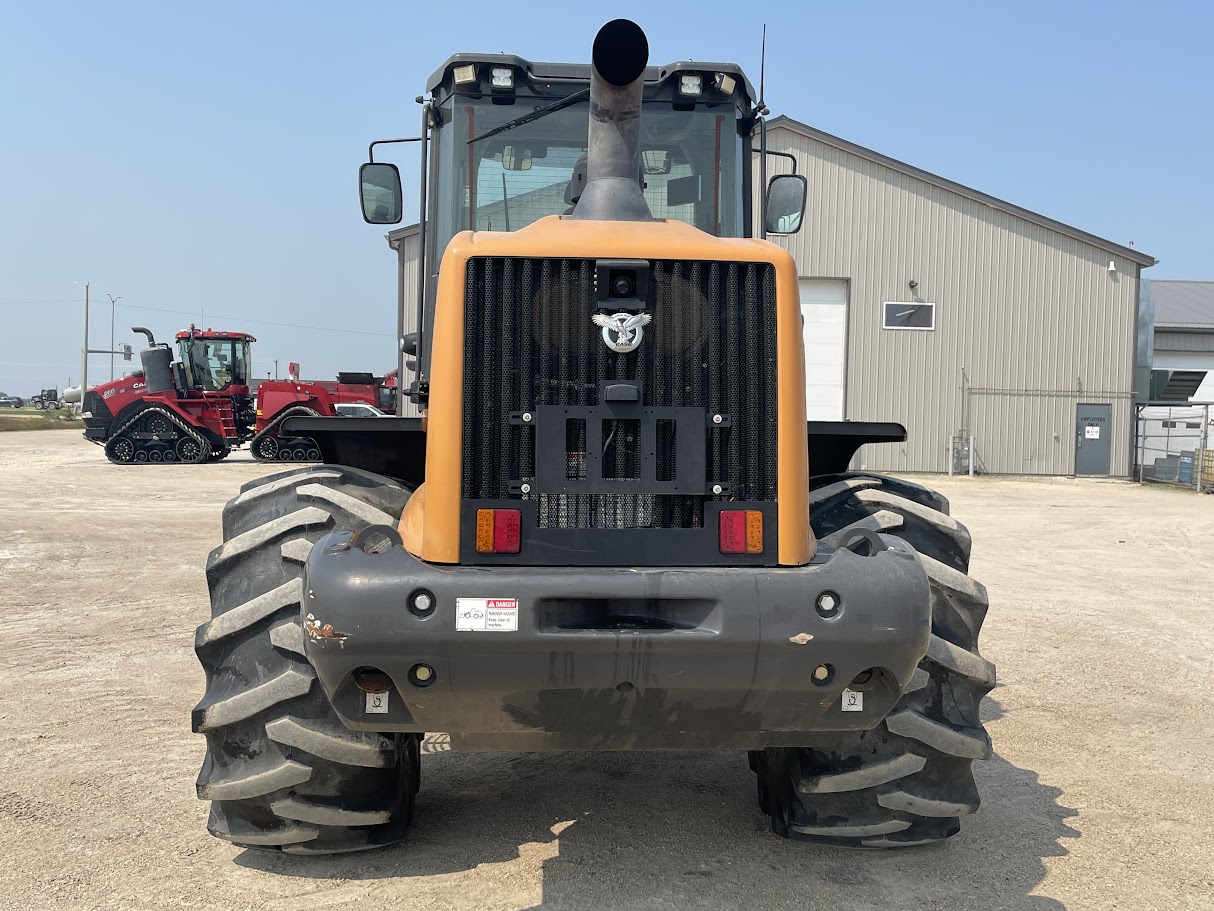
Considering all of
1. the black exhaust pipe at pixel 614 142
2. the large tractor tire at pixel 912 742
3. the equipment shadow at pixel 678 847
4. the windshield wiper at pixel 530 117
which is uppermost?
the windshield wiper at pixel 530 117

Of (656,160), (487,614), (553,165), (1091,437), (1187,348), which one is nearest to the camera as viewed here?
(487,614)

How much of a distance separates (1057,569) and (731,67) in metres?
7.73

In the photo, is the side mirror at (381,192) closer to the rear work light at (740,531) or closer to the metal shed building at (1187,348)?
the rear work light at (740,531)

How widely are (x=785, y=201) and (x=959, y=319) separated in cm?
2246

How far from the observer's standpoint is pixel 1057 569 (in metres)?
10.9

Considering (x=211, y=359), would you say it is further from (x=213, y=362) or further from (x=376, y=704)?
(x=376, y=704)

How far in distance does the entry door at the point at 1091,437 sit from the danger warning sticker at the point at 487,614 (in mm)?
25955

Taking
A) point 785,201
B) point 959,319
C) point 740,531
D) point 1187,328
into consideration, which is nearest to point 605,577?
point 740,531

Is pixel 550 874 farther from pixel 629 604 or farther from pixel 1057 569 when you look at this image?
pixel 1057 569

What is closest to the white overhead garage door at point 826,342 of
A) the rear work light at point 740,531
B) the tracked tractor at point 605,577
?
the tracked tractor at point 605,577

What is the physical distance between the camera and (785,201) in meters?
4.92

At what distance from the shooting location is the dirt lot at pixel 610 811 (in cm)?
349

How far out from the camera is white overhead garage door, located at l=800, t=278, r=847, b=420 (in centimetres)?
2567

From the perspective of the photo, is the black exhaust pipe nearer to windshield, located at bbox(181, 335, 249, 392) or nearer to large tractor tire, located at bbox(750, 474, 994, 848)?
large tractor tire, located at bbox(750, 474, 994, 848)
